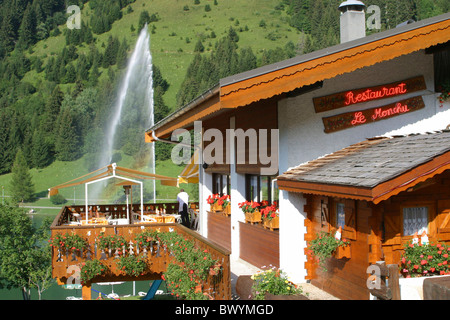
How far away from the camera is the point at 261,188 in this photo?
522 inches

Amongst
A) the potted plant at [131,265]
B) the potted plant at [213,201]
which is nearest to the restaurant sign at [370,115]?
the potted plant at [131,265]

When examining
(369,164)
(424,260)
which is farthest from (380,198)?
(424,260)

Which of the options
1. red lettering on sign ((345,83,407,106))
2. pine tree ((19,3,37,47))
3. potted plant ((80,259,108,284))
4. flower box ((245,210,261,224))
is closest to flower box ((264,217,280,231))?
flower box ((245,210,261,224))

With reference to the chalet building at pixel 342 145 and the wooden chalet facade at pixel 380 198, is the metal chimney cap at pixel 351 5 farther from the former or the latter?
the wooden chalet facade at pixel 380 198

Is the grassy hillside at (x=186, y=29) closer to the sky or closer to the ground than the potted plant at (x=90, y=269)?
closer to the sky

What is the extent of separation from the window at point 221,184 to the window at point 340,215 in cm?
663

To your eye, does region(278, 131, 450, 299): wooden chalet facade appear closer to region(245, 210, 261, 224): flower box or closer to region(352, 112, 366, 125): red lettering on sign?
region(352, 112, 366, 125): red lettering on sign

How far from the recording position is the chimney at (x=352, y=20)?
520 inches

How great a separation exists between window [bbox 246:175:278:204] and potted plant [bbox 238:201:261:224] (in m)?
Answer: 0.27

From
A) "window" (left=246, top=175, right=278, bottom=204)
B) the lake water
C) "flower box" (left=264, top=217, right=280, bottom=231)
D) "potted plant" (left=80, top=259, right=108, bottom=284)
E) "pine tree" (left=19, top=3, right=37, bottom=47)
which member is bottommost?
the lake water

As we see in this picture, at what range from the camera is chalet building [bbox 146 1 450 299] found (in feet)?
28.9

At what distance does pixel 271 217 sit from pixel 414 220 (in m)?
3.46
